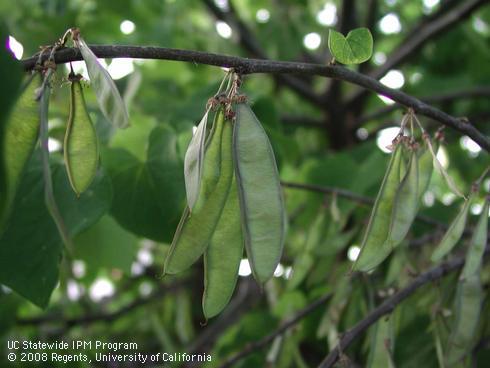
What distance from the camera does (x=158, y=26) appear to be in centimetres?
243

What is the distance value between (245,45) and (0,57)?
181 cm

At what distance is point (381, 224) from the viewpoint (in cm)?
97

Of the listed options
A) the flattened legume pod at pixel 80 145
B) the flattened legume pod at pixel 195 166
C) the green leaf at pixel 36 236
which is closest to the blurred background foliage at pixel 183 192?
the green leaf at pixel 36 236

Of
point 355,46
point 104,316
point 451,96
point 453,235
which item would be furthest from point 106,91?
point 451,96

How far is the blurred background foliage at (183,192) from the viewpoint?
51.1 inches

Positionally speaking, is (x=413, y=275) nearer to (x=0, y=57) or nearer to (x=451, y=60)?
(x=0, y=57)

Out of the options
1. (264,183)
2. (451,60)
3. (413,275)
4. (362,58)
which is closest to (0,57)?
(264,183)

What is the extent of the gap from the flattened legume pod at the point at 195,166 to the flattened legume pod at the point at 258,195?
5cm

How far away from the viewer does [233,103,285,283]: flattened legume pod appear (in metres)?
0.84

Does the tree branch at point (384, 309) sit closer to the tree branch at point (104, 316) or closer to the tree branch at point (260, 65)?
the tree branch at point (260, 65)

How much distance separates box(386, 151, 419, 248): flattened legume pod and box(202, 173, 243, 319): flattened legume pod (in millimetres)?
223

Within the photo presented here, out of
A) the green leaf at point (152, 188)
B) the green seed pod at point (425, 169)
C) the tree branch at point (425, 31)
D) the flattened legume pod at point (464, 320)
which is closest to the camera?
the green seed pod at point (425, 169)

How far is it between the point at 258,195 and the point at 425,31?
1644 millimetres

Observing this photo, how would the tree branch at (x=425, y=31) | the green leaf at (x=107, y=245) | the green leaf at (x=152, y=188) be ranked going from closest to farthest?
1. the green leaf at (x=152, y=188)
2. the green leaf at (x=107, y=245)
3. the tree branch at (x=425, y=31)
